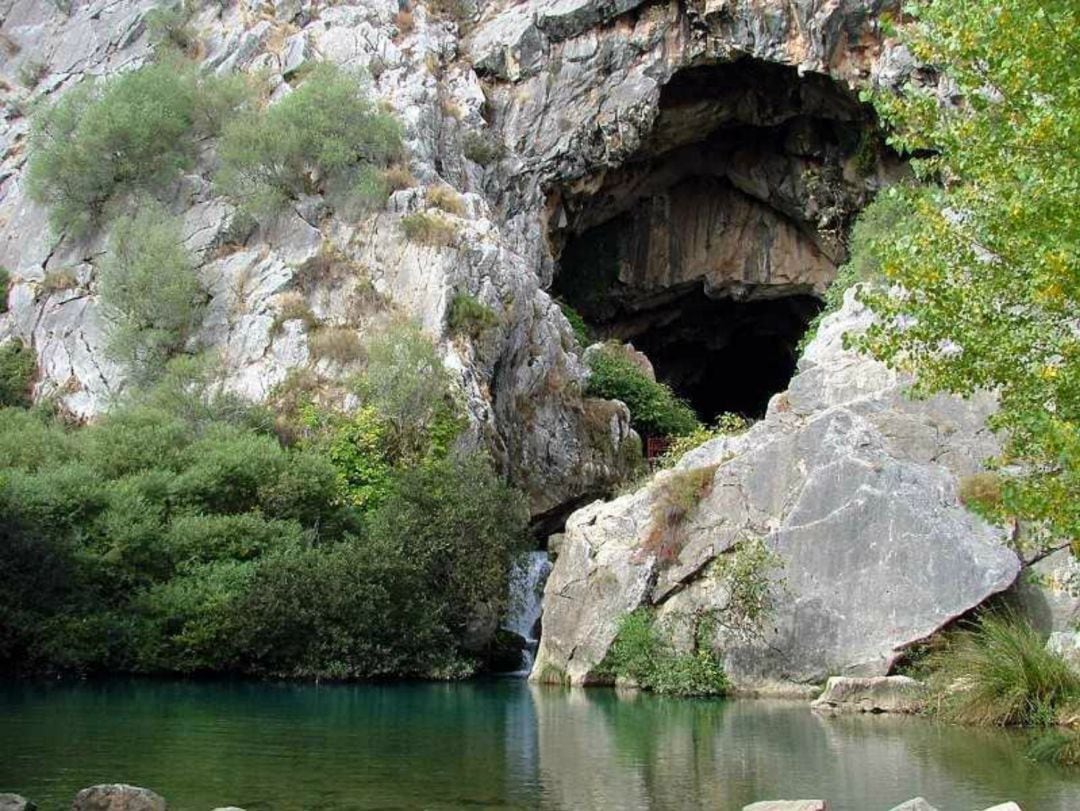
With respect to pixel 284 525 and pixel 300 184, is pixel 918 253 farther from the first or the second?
pixel 300 184

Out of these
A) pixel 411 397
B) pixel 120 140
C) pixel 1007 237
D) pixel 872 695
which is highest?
pixel 120 140

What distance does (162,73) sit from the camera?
162 feet

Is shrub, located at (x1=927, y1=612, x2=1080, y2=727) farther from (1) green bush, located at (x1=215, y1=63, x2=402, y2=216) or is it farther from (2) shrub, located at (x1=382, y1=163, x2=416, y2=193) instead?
(1) green bush, located at (x1=215, y1=63, x2=402, y2=216)

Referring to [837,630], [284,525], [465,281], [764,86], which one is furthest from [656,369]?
[837,630]

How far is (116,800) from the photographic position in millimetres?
11453

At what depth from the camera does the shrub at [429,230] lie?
43.3 metres

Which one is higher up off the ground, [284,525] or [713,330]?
[713,330]

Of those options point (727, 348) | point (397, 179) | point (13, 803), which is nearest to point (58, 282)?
point (397, 179)

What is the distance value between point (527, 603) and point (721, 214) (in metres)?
27.3

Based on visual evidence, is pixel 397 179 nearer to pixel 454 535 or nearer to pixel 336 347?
pixel 336 347

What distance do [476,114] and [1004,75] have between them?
37832mm

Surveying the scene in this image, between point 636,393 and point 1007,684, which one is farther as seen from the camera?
point 636,393

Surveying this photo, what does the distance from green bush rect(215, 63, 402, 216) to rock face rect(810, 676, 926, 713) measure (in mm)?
28097

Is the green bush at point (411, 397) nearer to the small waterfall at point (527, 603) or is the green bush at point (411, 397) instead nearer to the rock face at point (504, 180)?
the rock face at point (504, 180)
